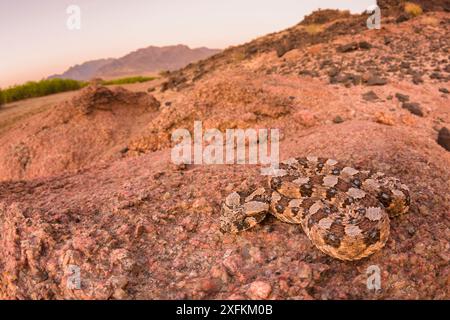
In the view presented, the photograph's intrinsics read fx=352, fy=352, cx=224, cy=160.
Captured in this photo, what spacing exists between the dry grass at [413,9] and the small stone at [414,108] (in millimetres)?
10162

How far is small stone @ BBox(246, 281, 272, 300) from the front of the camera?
2.89 metres

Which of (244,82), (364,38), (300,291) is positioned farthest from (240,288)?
(364,38)

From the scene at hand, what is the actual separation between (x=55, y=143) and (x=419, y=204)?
28.8 feet

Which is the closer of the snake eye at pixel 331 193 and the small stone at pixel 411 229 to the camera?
the small stone at pixel 411 229

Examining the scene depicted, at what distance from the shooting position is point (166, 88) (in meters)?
16.9

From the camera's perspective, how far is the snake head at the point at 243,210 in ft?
12.4

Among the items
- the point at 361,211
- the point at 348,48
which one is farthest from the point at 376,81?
the point at 361,211

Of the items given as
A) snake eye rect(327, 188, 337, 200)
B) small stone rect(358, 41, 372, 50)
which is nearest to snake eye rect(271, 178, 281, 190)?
snake eye rect(327, 188, 337, 200)

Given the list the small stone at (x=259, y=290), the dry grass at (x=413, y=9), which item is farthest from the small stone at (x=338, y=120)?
the dry grass at (x=413, y=9)

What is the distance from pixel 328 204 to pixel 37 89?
23.0m

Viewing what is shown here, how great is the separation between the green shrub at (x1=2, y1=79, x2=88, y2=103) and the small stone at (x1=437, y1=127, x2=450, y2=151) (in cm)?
2133

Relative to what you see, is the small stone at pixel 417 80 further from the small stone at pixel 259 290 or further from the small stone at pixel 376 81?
the small stone at pixel 259 290

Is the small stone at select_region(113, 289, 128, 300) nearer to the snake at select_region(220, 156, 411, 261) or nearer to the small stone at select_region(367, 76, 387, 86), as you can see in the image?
the snake at select_region(220, 156, 411, 261)
